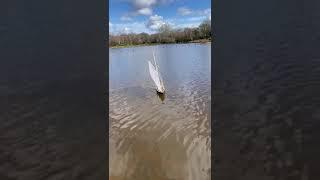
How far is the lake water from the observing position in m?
3.54

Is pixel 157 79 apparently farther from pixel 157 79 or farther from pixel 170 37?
pixel 170 37

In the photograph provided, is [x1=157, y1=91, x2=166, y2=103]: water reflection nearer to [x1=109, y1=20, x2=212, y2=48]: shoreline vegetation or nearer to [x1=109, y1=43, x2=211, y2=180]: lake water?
[x1=109, y1=43, x2=211, y2=180]: lake water

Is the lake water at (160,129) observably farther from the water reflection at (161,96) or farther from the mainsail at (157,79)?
the mainsail at (157,79)

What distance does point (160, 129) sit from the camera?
4.72 metres

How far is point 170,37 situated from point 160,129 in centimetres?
1210

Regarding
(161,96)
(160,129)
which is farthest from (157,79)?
(160,129)

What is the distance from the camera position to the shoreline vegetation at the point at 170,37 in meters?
13.3

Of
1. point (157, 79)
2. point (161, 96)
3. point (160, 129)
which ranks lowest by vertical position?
point (160, 129)

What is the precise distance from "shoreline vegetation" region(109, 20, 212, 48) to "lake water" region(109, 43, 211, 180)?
4.72 metres

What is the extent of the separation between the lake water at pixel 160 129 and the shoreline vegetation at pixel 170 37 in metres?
4.72

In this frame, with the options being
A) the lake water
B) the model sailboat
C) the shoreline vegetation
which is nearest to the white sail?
the model sailboat

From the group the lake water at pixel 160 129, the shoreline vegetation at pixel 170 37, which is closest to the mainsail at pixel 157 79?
the lake water at pixel 160 129
